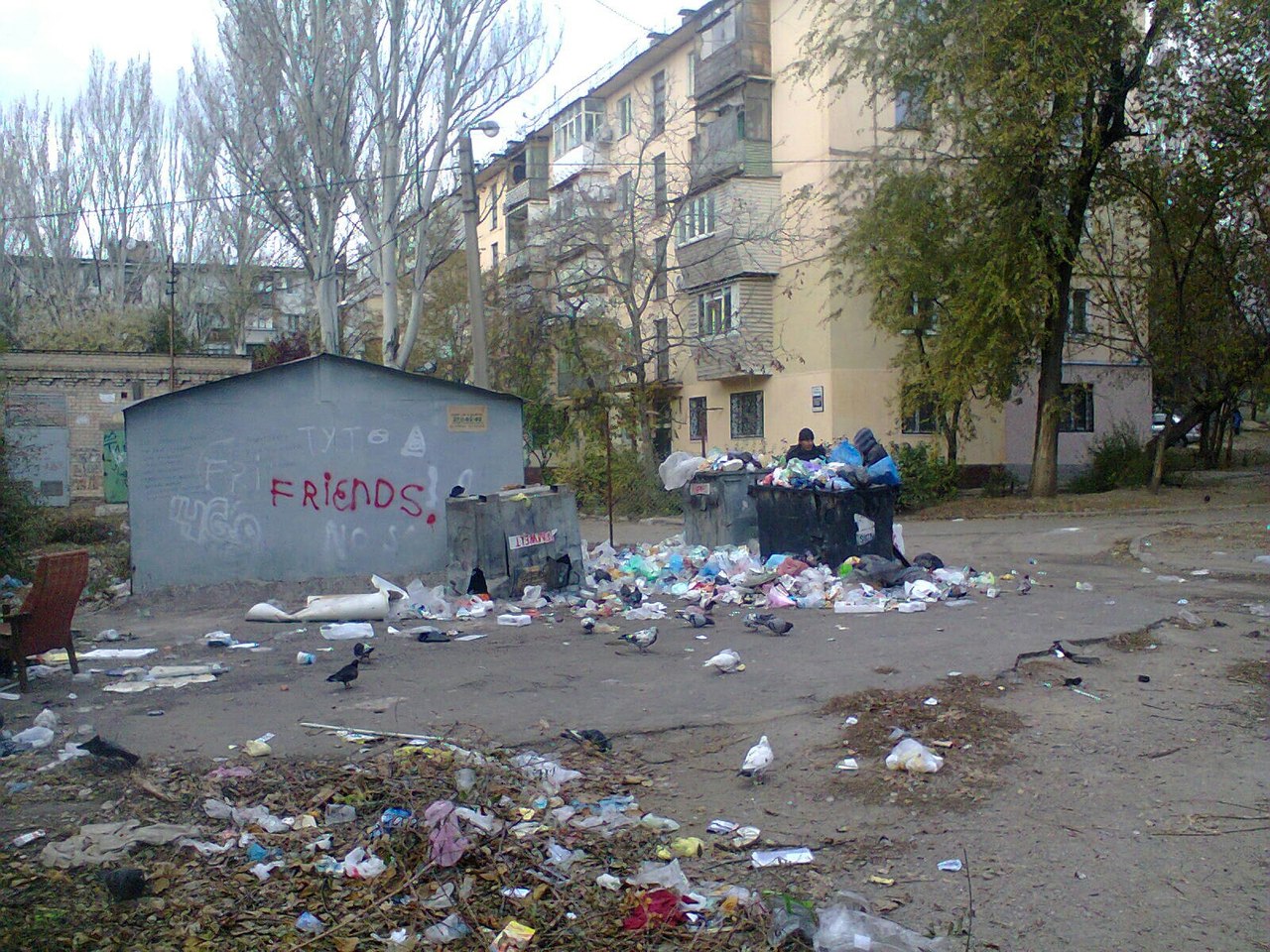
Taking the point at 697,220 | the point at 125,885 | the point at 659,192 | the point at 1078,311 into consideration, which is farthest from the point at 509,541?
the point at 1078,311

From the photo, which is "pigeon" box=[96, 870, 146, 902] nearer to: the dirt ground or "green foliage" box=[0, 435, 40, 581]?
the dirt ground

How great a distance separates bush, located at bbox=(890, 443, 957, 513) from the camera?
23.0 meters

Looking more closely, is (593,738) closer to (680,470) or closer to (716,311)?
(680,470)

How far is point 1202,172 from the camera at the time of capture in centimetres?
2053

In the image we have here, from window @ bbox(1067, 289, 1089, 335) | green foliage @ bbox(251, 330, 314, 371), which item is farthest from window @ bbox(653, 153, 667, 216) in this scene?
green foliage @ bbox(251, 330, 314, 371)

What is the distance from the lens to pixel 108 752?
532 cm

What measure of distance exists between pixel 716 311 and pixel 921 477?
339 inches

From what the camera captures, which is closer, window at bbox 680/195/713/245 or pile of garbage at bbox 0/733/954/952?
pile of garbage at bbox 0/733/954/952

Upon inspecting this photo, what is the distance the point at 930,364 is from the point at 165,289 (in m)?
33.5

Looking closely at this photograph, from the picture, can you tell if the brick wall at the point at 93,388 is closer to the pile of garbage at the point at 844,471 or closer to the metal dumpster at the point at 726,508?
the metal dumpster at the point at 726,508

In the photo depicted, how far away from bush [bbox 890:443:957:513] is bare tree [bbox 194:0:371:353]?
12676 millimetres

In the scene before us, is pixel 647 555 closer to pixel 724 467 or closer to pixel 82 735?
pixel 724 467

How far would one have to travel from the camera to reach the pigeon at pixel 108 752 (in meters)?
5.30

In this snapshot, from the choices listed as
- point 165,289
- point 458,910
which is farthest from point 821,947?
point 165,289
